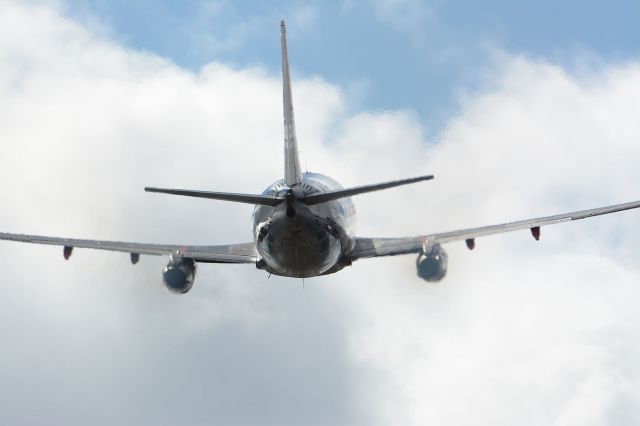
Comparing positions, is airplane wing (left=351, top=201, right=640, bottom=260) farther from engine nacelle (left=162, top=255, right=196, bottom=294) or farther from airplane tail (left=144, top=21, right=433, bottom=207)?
engine nacelle (left=162, top=255, right=196, bottom=294)

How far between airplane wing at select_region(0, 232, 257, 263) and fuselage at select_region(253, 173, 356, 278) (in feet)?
18.7

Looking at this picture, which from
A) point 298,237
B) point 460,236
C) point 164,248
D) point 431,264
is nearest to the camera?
point 298,237

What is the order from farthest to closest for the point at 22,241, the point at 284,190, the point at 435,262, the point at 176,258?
the point at 22,241
the point at 176,258
the point at 435,262
the point at 284,190

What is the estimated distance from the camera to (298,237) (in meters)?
34.0

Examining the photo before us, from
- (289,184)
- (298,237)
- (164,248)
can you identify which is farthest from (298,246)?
(164,248)

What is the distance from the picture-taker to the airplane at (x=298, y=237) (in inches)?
1307

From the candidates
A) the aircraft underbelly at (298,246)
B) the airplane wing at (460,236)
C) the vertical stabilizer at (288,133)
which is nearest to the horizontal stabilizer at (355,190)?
the aircraft underbelly at (298,246)

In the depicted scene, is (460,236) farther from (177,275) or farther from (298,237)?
(177,275)

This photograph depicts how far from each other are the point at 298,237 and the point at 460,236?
11.5m

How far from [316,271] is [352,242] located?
5303 millimetres

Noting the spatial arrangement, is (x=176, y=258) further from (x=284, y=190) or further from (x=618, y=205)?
(x=618, y=205)

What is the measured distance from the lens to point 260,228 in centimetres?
3447

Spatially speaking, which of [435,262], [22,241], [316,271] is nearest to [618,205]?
[435,262]

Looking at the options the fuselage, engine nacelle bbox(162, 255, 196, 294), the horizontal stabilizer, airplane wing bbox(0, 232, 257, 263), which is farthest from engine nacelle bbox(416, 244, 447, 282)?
engine nacelle bbox(162, 255, 196, 294)
